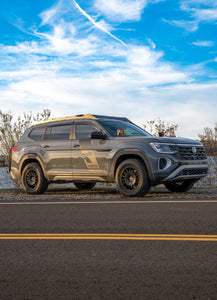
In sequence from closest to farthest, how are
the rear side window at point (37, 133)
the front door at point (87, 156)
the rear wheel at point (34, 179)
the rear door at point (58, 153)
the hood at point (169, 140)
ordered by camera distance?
1. the hood at point (169, 140)
2. the front door at point (87, 156)
3. the rear door at point (58, 153)
4. the rear wheel at point (34, 179)
5. the rear side window at point (37, 133)

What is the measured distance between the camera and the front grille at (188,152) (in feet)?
33.4

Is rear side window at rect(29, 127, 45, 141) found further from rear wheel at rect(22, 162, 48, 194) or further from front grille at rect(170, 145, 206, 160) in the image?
front grille at rect(170, 145, 206, 160)

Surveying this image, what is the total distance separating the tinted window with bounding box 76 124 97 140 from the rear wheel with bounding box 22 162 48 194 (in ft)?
5.12

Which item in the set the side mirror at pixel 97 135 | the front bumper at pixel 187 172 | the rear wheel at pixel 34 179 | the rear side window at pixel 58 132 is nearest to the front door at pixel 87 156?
the side mirror at pixel 97 135

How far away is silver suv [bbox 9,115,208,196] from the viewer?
32.9 feet

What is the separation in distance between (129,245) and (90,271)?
3.73ft

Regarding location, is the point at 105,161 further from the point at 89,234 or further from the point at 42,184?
the point at 89,234

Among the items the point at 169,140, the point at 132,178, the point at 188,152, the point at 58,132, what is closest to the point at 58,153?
the point at 58,132

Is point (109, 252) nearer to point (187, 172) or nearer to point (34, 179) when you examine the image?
point (187, 172)

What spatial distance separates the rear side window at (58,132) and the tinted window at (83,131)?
298 mm

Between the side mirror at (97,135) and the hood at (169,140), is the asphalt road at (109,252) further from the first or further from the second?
the side mirror at (97,135)

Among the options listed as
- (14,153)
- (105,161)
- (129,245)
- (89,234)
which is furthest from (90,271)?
(14,153)

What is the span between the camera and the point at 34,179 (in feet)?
39.1

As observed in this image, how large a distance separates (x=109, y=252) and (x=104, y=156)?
5.89m
